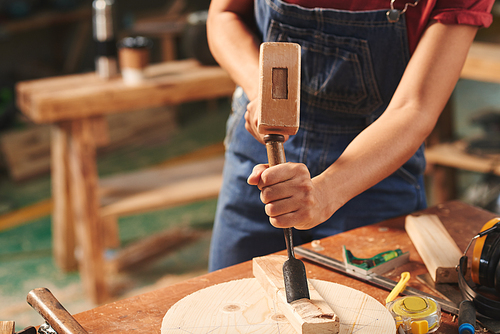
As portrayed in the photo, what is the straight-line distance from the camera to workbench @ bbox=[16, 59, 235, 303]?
89.5 inches

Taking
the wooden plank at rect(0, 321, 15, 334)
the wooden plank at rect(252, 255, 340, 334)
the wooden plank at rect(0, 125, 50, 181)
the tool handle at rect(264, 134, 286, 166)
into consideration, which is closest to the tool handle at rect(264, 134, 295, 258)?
the tool handle at rect(264, 134, 286, 166)

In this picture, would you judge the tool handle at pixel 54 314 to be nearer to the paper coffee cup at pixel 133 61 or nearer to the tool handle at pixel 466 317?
the tool handle at pixel 466 317

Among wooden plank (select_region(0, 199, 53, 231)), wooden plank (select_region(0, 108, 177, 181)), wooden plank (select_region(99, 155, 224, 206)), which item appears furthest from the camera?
wooden plank (select_region(0, 108, 177, 181))

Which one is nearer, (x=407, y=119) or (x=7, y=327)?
(x=7, y=327)

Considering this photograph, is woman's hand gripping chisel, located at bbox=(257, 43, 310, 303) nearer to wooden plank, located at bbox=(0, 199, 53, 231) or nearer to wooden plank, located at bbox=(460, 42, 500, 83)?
wooden plank, located at bbox=(460, 42, 500, 83)

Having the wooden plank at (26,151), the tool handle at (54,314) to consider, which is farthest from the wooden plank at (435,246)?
the wooden plank at (26,151)

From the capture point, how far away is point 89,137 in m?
2.33

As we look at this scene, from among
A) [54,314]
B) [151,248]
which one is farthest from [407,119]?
[151,248]

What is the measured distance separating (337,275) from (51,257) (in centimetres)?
233

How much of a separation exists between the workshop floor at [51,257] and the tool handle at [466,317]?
75.5 inches

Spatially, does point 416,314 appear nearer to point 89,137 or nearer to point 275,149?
point 275,149

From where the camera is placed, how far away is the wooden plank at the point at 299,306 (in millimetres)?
698

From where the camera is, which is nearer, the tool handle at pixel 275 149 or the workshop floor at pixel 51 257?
the tool handle at pixel 275 149

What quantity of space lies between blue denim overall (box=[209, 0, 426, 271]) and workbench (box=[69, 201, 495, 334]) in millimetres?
70
